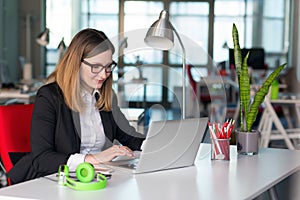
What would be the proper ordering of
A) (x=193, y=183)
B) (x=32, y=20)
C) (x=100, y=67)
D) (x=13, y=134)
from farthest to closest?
(x=32, y=20) → (x=13, y=134) → (x=100, y=67) → (x=193, y=183)

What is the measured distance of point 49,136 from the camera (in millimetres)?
2346

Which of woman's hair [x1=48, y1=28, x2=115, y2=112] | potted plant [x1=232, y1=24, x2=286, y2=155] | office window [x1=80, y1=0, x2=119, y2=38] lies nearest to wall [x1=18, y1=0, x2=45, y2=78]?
office window [x1=80, y1=0, x2=119, y2=38]

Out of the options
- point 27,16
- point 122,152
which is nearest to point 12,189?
point 122,152

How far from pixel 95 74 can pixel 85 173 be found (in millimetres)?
541

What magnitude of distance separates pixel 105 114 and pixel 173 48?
413 millimetres

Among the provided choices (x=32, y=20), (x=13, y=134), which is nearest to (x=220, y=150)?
(x=13, y=134)

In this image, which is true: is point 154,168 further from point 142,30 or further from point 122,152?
point 142,30

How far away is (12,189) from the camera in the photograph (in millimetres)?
1830

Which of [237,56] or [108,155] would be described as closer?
[108,155]

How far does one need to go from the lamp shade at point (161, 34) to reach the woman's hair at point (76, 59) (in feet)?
0.50

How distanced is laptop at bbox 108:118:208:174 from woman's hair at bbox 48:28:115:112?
0.33 meters

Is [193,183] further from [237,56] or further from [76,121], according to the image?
[237,56]

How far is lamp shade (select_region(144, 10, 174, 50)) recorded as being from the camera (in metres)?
2.31

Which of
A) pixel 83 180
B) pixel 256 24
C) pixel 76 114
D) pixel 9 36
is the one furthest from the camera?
pixel 256 24
